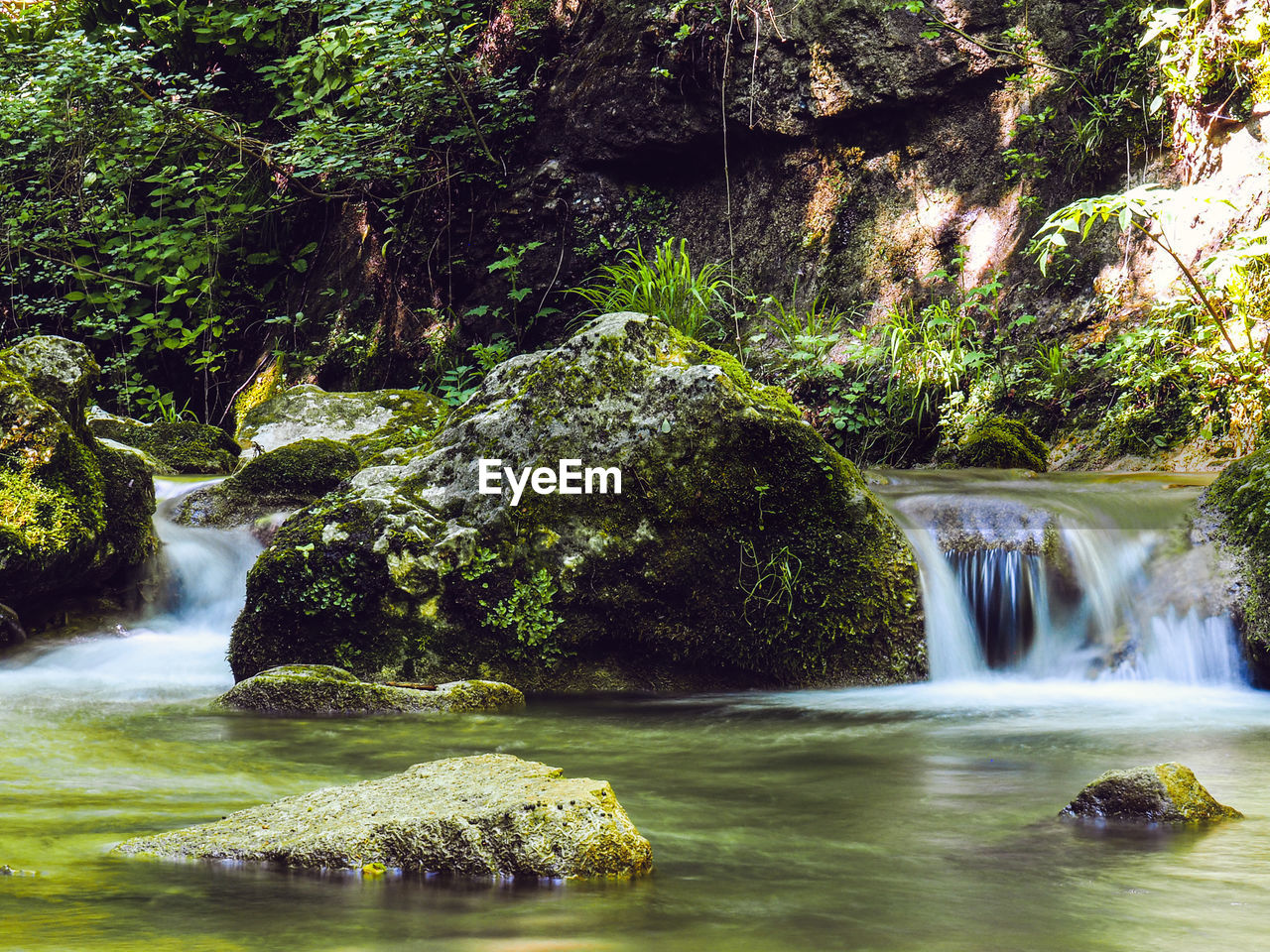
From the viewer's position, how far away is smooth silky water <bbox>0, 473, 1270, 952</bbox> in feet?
6.48

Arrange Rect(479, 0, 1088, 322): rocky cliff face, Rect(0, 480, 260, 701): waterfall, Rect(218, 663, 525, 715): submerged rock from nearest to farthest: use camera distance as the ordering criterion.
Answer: Rect(218, 663, 525, 715): submerged rock
Rect(0, 480, 260, 701): waterfall
Rect(479, 0, 1088, 322): rocky cliff face

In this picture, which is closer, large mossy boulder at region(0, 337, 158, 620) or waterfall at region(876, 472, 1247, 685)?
waterfall at region(876, 472, 1247, 685)

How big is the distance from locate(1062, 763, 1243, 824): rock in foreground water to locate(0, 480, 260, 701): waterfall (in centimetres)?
423

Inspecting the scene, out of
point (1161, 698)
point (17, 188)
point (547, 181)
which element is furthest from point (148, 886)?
point (17, 188)

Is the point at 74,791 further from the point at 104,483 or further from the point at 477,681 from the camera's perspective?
the point at 104,483

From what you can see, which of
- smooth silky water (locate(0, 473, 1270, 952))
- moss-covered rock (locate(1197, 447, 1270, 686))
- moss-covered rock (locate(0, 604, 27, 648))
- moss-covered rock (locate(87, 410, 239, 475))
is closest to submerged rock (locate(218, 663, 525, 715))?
smooth silky water (locate(0, 473, 1270, 952))

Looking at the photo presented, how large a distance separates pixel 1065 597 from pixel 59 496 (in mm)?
5803

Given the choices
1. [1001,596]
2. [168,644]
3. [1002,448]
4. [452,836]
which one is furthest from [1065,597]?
[168,644]

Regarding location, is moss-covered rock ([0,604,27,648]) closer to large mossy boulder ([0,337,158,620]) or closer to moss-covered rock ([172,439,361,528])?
large mossy boulder ([0,337,158,620])

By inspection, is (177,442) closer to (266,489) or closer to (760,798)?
(266,489)

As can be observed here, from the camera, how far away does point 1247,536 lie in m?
5.42

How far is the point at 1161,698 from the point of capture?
197 inches

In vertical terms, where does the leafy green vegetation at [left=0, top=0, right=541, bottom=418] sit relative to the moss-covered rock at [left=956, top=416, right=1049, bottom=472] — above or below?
above

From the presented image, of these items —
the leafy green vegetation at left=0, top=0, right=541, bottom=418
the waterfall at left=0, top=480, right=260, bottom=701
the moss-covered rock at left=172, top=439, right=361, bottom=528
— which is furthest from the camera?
the leafy green vegetation at left=0, top=0, right=541, bottom=418
